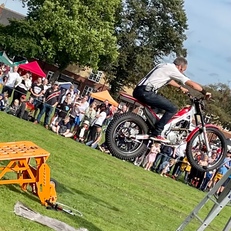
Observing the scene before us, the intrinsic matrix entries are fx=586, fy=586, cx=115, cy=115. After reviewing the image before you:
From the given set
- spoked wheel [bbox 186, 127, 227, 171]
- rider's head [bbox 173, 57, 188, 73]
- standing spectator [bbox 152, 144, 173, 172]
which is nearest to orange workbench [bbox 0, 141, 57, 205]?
spoked wheel [bbox 186, 127, 227, 171]

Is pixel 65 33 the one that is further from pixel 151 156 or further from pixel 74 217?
pixel 74 217

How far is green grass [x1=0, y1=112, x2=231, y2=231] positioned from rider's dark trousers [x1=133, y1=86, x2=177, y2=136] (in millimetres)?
2153

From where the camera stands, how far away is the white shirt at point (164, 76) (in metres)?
10.5

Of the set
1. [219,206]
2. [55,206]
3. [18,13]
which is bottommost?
[55,206]

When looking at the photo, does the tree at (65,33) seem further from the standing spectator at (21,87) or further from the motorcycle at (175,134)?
the motorcycle at (175,134)

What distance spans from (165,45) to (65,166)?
203 ft

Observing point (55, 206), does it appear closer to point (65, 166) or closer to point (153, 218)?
point (153, 218)

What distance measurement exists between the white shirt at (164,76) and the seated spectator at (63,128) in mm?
12927

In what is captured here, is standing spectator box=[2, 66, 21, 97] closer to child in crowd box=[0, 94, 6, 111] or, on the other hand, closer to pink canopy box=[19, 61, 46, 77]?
child in crowd box=[0, 94, 6, 111]

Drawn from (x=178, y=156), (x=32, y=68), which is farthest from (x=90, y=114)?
(x=32, y=68)

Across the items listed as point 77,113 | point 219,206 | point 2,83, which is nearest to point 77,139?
point 77,113

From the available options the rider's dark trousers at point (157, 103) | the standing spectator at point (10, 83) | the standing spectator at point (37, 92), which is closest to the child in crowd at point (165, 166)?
the standing spectator at point (37, 92)

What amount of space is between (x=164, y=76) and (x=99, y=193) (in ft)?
15.5

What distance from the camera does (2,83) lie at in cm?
2336
